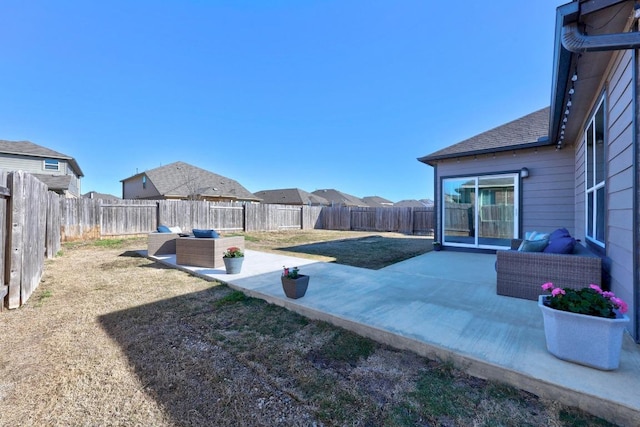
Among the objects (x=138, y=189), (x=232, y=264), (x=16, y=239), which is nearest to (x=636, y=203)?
(x=232, y=264)

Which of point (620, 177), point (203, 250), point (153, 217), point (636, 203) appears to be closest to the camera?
point (636, 203)

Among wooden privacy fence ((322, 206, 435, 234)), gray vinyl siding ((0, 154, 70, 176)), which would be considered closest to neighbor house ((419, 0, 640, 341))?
wooden privacy fence ((322, 206, 435, 234))

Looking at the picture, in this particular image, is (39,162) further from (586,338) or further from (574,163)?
(574,163)

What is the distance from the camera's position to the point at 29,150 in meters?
17.1

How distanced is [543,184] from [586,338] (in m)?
5.85

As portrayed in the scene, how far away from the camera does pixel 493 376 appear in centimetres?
188

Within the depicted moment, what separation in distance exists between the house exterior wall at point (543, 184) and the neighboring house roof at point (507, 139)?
28cm

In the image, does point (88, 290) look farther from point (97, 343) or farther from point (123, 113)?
point (123, 113)

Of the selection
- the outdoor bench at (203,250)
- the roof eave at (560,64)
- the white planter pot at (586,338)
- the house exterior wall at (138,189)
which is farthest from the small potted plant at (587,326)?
the house exterior wall at (138,189)

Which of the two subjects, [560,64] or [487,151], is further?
[487,151]

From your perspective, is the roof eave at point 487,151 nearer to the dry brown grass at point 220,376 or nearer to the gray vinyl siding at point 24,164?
the dry brown grass at point 220,376

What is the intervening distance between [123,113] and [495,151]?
17238mm

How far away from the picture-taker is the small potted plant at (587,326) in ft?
5.74

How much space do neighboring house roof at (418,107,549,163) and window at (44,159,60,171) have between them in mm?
23229
